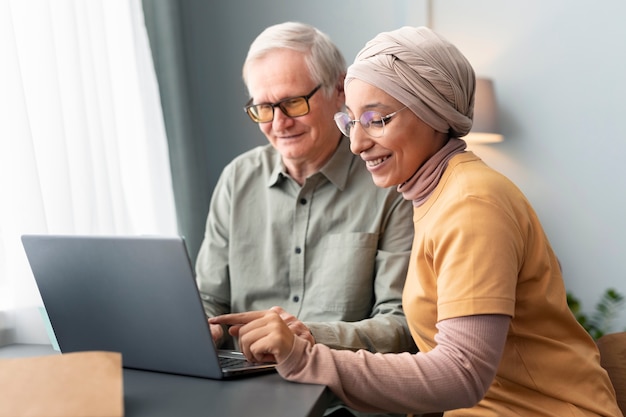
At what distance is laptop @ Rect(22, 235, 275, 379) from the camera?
973 millimetres

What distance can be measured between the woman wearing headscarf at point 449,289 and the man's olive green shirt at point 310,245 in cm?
30

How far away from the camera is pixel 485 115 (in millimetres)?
2617

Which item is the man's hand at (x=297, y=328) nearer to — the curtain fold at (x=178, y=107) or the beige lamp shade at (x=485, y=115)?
the curtain fold at (x=178, y=107)

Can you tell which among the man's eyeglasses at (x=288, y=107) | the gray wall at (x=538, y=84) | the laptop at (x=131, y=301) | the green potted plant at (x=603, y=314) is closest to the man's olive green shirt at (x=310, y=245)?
the man's eyeglasses at (x=288, y=107)

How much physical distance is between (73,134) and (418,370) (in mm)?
1209

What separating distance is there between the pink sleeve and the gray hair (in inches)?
32.6

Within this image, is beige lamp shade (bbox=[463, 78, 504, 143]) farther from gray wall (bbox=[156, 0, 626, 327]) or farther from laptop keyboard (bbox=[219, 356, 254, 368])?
laptop keyboard (bbox=[219, 356, 254, 368])

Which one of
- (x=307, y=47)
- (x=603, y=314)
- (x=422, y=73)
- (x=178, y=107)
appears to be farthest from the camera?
(x=603, y=314)

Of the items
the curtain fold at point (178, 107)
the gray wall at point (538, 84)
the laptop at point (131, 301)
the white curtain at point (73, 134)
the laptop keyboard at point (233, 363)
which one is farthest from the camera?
the gray wall at point (538, 84)

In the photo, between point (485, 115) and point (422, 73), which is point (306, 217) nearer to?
point (422, 73)

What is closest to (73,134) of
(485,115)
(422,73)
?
(422,73)

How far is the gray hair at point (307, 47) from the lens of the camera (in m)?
1.64

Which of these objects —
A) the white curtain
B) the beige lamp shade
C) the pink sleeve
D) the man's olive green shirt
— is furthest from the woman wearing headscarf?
the beige lamp shade

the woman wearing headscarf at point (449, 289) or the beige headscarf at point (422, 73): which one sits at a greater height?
the beige headscarf at point (422, 73)
